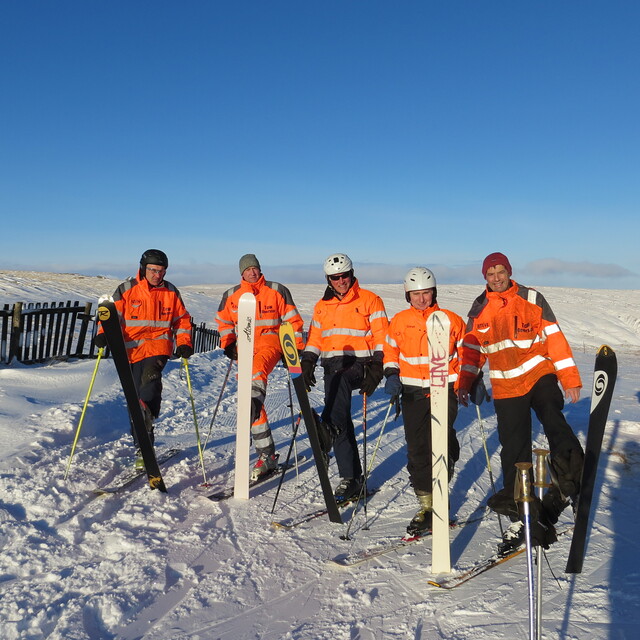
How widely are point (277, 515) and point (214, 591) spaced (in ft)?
4.34

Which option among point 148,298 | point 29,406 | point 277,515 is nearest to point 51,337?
point 29,406

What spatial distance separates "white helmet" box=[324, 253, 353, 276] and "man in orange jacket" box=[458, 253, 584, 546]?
1238mm

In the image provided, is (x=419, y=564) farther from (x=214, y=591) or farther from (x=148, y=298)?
(x=148, y=298)

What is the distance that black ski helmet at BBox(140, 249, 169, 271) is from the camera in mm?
5617

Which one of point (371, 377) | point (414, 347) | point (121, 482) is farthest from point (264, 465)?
point (414, 347)

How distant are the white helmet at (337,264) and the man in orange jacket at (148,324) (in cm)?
171

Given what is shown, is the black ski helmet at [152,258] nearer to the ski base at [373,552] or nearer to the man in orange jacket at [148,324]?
the man in orange jacket at [148,324]

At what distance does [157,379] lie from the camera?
18.3 feet

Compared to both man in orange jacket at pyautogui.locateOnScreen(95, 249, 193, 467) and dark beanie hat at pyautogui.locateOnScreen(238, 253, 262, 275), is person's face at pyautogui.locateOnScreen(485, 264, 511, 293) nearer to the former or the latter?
dark beanie hat at pyautogui.locateOnScreen(238, 253, 262, 275)

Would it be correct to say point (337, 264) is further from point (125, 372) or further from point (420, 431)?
point (125, 372)

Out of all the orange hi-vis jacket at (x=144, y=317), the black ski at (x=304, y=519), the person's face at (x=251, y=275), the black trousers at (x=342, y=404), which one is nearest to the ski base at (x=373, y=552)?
the black ski at (x=304, y=519)

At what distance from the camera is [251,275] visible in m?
5.84

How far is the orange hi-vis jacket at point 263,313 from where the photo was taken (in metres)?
5.82

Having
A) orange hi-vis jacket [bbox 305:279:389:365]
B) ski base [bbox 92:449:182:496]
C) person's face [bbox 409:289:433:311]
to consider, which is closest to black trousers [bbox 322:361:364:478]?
orange hi-vis jacket [bbox 305:279:389:365]
